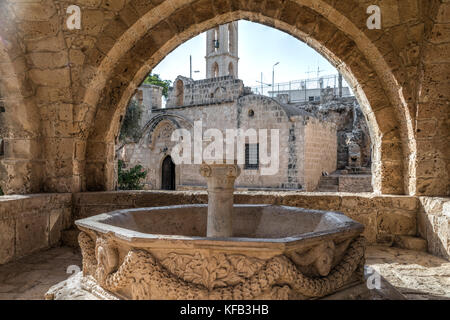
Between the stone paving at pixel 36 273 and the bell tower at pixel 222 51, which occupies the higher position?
the bell tower at pixel 222 51

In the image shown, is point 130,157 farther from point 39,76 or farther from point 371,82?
point 371,82

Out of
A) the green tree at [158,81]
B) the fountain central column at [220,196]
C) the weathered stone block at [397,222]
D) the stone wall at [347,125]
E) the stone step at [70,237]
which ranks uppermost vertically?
the green tree at [158,81]

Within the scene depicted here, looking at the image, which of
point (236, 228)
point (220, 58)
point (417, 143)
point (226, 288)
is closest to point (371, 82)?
point (417, 143)

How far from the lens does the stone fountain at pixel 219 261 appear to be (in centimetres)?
183

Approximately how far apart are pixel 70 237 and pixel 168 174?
13.3 m

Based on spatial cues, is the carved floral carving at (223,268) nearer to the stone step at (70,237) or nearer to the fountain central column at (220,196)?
the fountain central column at (220,196)

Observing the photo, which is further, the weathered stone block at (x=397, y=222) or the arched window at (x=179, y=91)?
the arched window at (x=179, y=91)

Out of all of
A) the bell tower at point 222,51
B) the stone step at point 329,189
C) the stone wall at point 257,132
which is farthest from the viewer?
the bell tower at point 222,51

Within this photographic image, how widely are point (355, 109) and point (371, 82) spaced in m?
14.1

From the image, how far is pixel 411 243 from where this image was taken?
370 centimetres

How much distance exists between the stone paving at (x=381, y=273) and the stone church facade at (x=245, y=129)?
372 inches

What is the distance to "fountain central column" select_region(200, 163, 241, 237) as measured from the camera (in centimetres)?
249

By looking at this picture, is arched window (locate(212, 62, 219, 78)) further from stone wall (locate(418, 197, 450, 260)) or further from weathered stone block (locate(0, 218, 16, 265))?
weathered stone block (locate(0, 218, 16, 265))

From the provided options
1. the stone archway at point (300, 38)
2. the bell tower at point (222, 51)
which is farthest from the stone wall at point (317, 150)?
the bell tower at point (222, 51)
